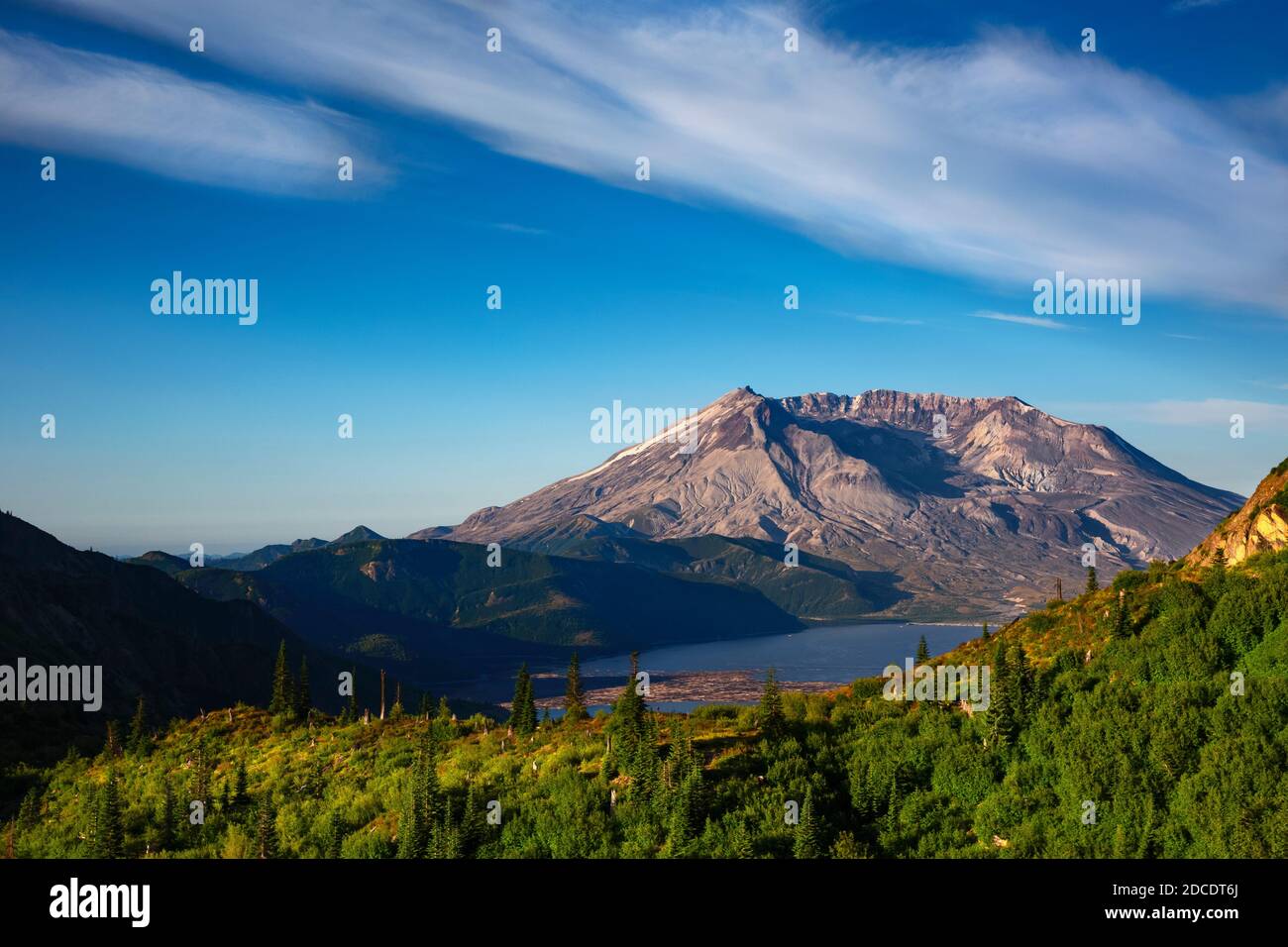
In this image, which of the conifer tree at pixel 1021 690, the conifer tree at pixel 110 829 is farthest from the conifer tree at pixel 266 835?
the conifer tree at pixel 1021 690

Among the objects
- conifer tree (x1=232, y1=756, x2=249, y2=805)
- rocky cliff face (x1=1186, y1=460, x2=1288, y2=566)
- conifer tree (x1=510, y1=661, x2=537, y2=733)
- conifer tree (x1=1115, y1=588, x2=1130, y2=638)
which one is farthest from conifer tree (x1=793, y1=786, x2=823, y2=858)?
rocky cliff face (x1=1186, y1=460, x2=1288, y2=566)

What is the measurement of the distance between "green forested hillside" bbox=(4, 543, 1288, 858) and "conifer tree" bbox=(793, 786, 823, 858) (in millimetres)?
136

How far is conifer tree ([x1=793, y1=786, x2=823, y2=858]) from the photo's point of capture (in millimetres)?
42469

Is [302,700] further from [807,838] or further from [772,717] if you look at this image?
[807,838]

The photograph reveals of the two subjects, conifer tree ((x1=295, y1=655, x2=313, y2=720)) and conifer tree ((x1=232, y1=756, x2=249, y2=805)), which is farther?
conifer tree ((x1=295, y1=655, x2=313, y2=720))

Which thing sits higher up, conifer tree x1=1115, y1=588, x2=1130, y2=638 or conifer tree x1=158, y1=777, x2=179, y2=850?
conifer tree x1=1115, y1=588, x2=1130, y2=638

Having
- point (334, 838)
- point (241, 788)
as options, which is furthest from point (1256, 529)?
point (241, 788)

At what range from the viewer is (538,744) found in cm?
6153

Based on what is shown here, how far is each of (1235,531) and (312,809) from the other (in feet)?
239

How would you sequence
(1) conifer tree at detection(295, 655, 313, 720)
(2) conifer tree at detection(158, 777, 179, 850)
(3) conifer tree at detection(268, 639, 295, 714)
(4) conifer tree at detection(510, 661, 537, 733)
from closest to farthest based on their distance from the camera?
(2) conifer tree at detection(158, 777, 179, 850), (4) conifer tree at detection(510, 661, 537, 733), (1) conifer tree at detection(295, 655, 313, 720), (3) conifer tree at detection(268, 639, 295, 714)

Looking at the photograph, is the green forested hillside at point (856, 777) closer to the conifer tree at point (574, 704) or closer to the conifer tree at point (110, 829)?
the conifer tree at point (110, 829)

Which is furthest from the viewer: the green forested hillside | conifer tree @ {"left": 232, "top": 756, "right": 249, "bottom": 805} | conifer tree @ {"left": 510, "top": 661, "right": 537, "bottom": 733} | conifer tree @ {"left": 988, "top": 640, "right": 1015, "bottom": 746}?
conifer tree @ {"left": 510, "top": 661, "right": 537, "bottom": 733}

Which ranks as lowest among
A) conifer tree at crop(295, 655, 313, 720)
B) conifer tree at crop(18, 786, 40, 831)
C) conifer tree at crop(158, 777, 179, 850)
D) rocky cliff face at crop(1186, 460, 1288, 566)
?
conifer tree at crop(18, 786, 40, 831)

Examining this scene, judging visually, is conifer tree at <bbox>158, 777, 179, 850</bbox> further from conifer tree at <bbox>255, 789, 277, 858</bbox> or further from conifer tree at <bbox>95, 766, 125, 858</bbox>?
conifer tree at <bbox>255, 789, 277, 858</bbox>
